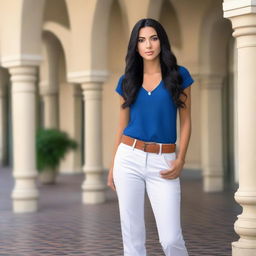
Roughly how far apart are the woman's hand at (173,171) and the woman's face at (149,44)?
25.0 inches

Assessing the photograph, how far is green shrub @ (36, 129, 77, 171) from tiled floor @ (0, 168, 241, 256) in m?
2.76

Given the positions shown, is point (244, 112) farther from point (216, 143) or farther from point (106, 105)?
point (106, 105)

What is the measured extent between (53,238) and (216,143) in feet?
22.1

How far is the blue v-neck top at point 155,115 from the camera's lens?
430 centimetres

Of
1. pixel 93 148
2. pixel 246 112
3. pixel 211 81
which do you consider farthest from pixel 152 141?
pixel 211 81

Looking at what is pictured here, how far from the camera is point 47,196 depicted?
49.1 ft

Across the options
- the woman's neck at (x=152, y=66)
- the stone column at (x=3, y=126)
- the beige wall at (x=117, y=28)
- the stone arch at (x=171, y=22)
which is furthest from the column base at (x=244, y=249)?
the stone column at (x=3, y=126)

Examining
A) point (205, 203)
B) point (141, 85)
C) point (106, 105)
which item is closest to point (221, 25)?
point (205, 203)

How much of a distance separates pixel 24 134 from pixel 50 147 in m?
6.19

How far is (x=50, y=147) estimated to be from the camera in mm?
17625

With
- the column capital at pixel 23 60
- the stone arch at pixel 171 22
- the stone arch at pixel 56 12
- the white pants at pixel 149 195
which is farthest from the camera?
the stone arch at pixel 171 22

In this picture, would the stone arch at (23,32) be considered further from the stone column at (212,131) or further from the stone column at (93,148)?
the stone column at (212,131)

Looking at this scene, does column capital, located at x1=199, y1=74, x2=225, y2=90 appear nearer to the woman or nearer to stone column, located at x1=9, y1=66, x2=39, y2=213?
stone column, located at x1=9, y1=66, x2=39, y2=213

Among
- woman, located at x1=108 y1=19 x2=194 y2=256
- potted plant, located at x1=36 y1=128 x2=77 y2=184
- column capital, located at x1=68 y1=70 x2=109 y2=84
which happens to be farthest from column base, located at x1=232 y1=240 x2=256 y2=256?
potted plant, located at x1=36 y1=128 x2=77 y2=184
